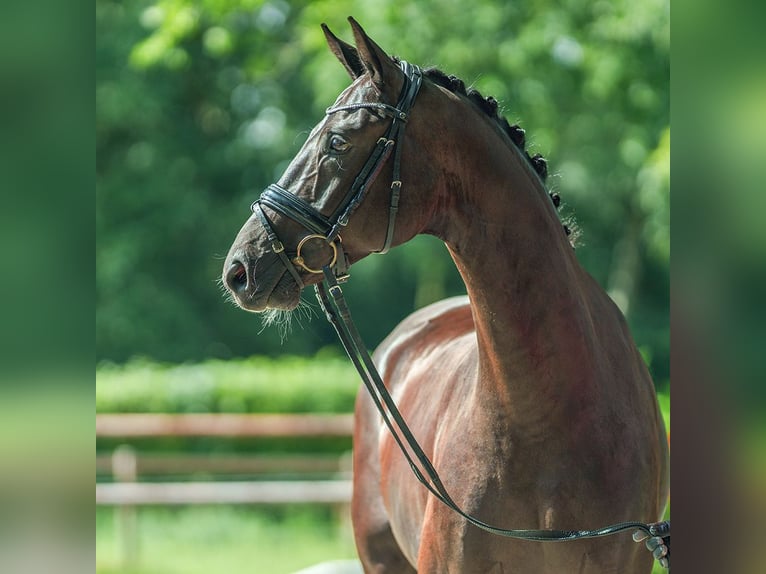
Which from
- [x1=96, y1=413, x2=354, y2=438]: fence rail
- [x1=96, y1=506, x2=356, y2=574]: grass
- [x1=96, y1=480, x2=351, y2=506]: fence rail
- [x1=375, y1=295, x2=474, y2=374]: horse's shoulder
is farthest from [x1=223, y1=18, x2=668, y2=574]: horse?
[x1=96, y1=413, x2=354, y2=438]: fence rail

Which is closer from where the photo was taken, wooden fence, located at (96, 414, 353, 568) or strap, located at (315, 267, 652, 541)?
strap, located at (315, 267, 652, 541)

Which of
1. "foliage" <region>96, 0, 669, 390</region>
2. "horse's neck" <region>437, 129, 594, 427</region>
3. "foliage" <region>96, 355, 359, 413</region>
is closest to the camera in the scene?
"horse's neck" <region>437, 129, 594, 427</region>

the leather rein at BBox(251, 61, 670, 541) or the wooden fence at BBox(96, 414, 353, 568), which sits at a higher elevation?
the leather rein at BBox(251, 61, 670, 541)

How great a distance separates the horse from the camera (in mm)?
2518

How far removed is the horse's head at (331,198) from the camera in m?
2.50

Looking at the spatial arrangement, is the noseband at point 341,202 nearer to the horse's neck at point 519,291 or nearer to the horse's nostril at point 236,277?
the horse's nostril at point 236,277

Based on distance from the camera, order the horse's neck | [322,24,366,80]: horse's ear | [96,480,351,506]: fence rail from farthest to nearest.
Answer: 1. [96,480,351,506]: fence rail
2. [322,24,366,80]: horse's ear
3. the horse's neck

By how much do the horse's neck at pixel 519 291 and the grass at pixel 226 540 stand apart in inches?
221

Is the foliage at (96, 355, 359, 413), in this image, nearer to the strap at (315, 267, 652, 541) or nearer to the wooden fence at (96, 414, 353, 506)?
the wooden fence at (96, 414, 353, 506)

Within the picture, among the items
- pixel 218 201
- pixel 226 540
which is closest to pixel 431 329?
pixel 226 540
